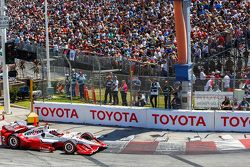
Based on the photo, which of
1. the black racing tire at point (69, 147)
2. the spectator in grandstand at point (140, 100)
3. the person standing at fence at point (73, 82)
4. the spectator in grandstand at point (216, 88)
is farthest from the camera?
the person standing at fence at point (73, 82)

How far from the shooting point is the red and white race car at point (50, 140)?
20484 mm

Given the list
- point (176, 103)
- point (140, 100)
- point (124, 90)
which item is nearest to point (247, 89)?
point (176, 103)

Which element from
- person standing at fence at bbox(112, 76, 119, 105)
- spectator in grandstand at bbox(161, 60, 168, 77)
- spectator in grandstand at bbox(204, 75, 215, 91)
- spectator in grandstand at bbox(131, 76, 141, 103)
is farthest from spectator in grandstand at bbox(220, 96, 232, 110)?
spectator in grandstand at bbox(161, 60, 168, 77)

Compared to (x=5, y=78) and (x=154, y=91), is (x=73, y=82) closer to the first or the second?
(x=5, y=78)

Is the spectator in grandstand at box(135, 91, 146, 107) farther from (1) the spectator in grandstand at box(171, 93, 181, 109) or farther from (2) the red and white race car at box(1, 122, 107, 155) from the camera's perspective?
(2) the red and white race car at box(1, 122, 107, 155)

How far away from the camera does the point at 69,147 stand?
2048cm

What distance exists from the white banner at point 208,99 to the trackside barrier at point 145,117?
0.54 metres

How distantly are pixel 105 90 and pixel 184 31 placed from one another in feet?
16.1

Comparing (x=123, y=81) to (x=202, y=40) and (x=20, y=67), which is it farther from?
(x=20, y=67)

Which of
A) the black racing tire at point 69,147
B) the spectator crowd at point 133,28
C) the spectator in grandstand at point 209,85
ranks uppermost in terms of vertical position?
the spectator crowd at point 133,28

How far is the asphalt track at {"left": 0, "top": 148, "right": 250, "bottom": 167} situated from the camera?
19.0 m

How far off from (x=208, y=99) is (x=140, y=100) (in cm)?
333

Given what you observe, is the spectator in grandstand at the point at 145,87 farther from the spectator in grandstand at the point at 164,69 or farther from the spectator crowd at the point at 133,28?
the spectator in grandstand at the point at 164,69

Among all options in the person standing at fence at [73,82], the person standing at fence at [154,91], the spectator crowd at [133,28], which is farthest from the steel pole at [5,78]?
the person standing at fence at [154,91]
